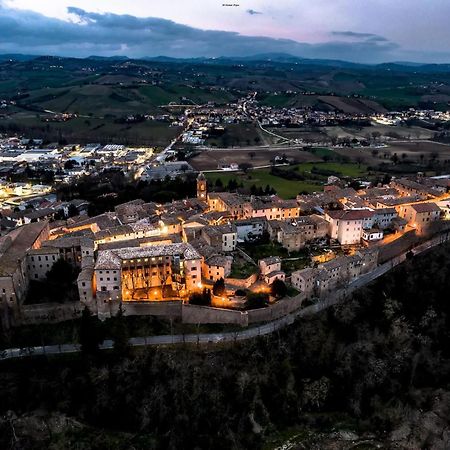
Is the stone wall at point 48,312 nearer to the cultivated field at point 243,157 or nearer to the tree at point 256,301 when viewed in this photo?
the tree at point 256,301

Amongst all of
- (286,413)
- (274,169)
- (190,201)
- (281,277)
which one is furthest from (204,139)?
(286,413)

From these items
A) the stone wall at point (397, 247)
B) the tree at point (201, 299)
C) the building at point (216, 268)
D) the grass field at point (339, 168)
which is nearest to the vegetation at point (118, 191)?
the building at point (216, 268)

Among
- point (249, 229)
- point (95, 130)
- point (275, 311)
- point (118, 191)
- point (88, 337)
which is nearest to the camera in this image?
point (88, 337)

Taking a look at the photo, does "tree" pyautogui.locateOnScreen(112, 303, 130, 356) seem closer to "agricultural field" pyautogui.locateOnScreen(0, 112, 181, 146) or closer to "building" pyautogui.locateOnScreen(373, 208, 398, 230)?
"building" pyautogui.locateOnScreen(373, 208, 398, 230)

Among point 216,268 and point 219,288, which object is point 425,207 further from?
point 219,288

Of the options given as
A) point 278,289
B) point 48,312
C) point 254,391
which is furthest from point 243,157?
point 254,391
